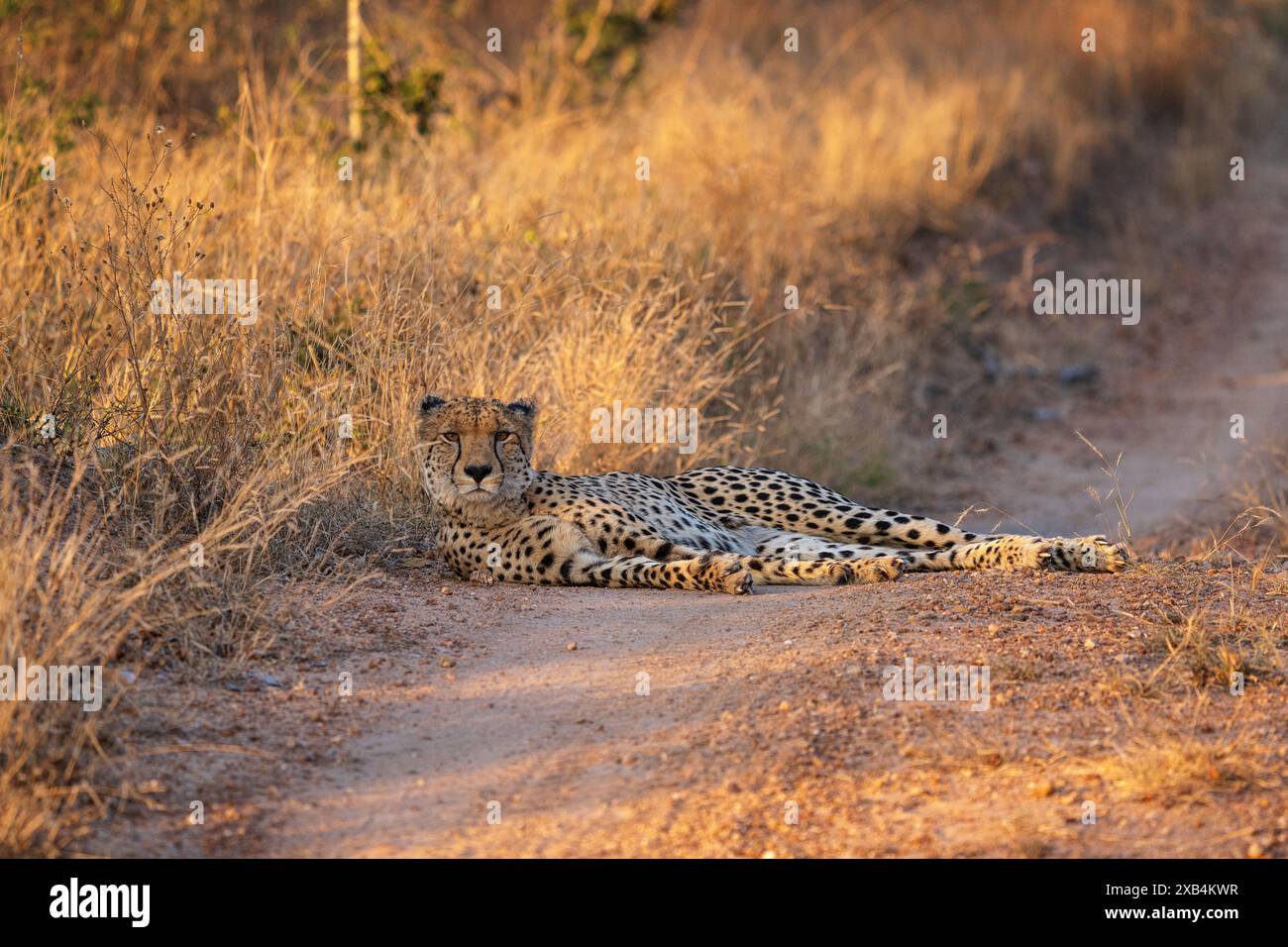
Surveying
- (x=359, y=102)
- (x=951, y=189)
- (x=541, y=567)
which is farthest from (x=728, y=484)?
(x=951, y=189)

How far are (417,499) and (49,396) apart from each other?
1492 mm

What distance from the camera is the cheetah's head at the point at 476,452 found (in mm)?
5738

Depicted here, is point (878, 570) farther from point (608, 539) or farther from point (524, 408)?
point (524, 408)

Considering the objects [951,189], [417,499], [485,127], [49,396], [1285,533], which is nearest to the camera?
[49,396]

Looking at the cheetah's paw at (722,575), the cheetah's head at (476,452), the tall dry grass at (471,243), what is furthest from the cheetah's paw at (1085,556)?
the tall dry grass at (471,243)

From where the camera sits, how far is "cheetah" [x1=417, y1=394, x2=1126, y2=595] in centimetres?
572

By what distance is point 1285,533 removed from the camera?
7266 millimetres

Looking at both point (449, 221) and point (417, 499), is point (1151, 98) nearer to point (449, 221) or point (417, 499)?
point (449, 221)

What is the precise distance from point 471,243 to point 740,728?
4.28 meters

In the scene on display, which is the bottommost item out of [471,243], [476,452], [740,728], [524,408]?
[740,728]

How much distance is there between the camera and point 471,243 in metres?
7.88

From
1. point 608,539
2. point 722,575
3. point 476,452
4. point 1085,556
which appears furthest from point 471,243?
point 1085,556

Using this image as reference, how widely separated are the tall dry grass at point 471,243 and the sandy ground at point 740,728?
365mm

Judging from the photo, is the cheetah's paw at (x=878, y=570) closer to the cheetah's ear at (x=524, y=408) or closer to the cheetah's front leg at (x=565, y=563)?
the cheetah's front leg at (x=565, y=563)
